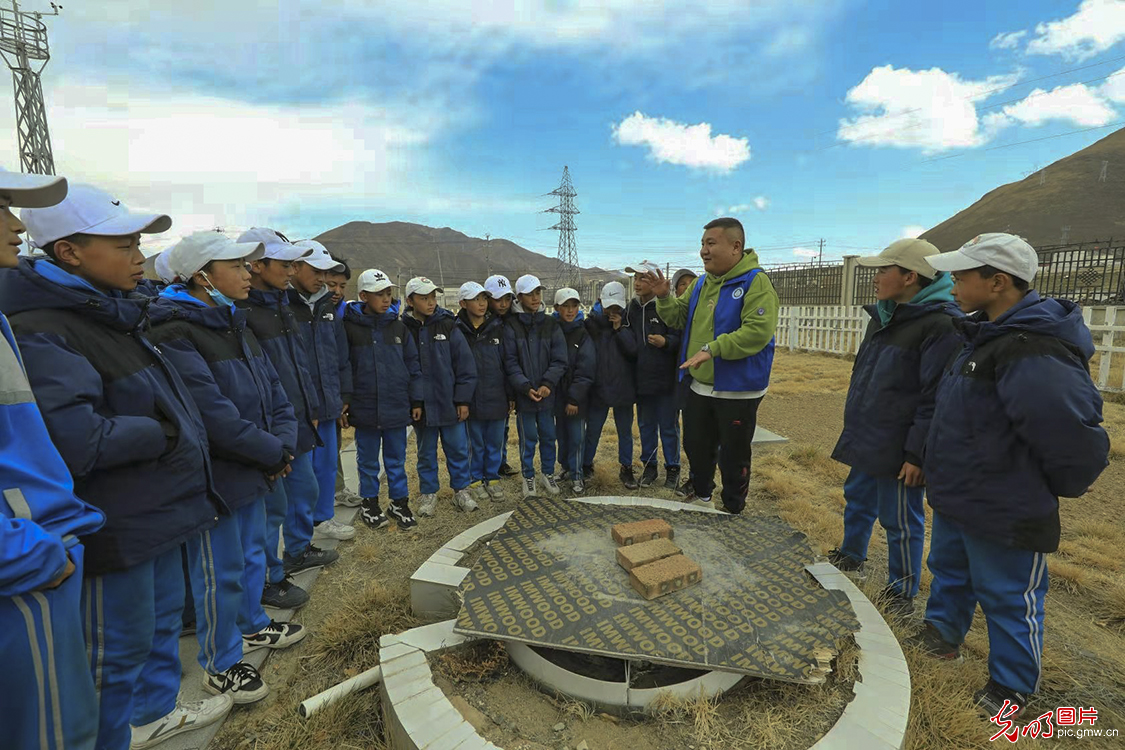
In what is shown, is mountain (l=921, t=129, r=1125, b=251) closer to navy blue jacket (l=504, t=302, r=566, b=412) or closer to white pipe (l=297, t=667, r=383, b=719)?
navy blue jacket (l=504, t=302, r=566, b=412)

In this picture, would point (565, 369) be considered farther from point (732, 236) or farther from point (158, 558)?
point (158, 558)

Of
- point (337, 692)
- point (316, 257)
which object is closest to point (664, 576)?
point (337, 692)

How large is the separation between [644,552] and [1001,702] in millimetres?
1630

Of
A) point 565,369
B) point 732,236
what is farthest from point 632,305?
point 732,236

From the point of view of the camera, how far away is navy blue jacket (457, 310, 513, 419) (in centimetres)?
471

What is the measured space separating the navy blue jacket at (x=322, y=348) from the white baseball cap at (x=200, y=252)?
1081 mm

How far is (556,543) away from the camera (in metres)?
2.82

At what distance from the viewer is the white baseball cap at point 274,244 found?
10.9ft

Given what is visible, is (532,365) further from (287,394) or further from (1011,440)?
(1011,440)

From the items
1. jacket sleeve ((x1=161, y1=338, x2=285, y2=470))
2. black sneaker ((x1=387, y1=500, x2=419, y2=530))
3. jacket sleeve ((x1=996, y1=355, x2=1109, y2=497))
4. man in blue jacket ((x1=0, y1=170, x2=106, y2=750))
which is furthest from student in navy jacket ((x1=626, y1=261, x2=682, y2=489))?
man in blue jacket ((x1=0, y1=170, x2=106, y2=750))

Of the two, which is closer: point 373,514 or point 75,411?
point 75,411

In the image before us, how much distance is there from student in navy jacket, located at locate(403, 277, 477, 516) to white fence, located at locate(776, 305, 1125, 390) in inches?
399

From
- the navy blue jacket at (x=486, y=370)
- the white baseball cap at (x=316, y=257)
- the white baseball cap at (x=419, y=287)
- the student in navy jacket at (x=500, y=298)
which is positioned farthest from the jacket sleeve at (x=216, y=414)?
the student in navy jacket at (x=500, y=298)

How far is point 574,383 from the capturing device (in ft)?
16.4
